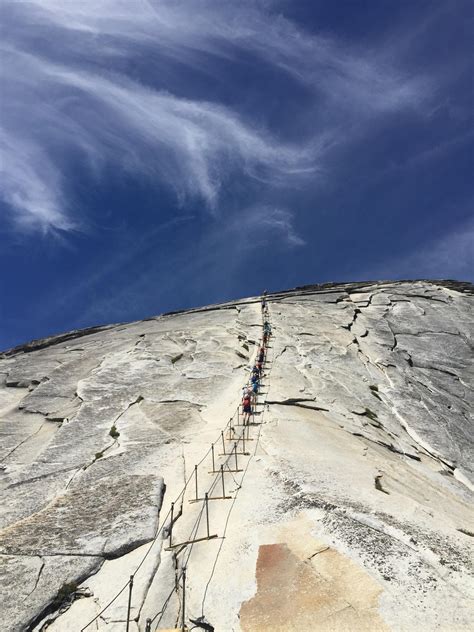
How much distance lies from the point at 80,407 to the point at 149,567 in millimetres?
12301

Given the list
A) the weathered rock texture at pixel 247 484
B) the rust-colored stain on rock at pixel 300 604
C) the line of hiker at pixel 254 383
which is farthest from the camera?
the line of hiker at pixel 254 383

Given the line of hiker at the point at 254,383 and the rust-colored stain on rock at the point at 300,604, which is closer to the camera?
the rust-colored stain on rock at the point at 300,604

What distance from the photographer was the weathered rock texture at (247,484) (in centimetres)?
848

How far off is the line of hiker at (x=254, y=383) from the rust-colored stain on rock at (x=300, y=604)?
30.2 ft

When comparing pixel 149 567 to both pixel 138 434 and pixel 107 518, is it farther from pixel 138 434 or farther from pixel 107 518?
pixel 138 434

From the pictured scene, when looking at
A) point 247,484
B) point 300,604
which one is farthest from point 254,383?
point 300,604

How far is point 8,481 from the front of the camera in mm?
14922

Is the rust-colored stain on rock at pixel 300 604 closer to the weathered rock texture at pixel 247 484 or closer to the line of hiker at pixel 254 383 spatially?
the weathered rock texture at pixel 247 484

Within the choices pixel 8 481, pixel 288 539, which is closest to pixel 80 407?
pixel 8 481

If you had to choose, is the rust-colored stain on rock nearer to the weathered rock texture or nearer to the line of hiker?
the weathered rock texture

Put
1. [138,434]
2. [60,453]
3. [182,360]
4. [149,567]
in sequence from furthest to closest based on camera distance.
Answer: [182,360] < [138,434] < [60,453] < [149,567]

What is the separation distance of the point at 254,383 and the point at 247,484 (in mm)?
9498

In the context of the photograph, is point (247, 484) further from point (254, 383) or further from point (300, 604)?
point (254, 383)

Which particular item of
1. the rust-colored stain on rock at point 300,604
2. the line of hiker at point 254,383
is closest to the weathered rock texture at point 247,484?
the rust-colored stain on rock at point 300,604
